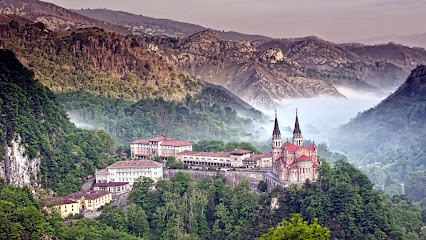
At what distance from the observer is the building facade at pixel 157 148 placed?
3585 inches

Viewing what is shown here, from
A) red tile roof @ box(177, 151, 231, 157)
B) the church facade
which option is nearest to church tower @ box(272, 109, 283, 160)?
the church facade

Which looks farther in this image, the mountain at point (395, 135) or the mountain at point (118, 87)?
the mountain at point (395, 135)

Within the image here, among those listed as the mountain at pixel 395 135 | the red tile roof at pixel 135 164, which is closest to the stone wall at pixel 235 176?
the red tile roof at pixel 135 164

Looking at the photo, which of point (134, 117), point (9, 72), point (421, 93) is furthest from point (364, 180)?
point (421, 93)

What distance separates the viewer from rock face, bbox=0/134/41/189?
7202 centimetres

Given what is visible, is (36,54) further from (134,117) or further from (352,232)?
(352,232)

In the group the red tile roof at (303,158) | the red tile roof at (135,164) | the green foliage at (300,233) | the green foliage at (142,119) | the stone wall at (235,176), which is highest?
the green foliage at (142,119)

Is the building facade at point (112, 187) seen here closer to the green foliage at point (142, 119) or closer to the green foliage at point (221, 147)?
the green foliage at point (221, 147)

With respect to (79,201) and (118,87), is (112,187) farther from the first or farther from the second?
(118,87)

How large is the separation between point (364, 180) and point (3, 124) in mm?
38893

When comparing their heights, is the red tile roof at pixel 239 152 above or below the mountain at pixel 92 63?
below

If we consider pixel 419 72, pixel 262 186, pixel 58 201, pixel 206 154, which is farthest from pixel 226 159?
pixel 419 72

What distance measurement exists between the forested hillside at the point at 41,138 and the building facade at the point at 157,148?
3.63 metres

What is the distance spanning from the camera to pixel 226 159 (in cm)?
8569
